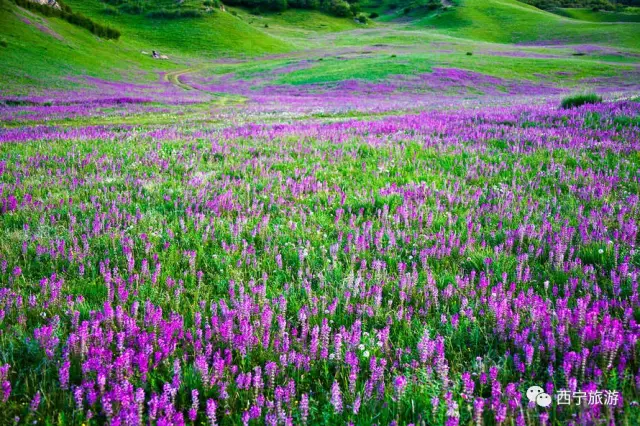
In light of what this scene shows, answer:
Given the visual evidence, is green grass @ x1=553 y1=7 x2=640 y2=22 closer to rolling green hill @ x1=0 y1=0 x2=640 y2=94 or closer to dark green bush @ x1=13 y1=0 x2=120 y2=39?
rolling green hill @ x1=0 y1=0 x2=640 y2=94

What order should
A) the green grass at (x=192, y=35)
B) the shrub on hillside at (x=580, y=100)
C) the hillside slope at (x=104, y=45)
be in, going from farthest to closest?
the green grass at (x=192, y=35) < the hillside slope at (x=104, y=45) < the shrub on hillside at (x=580, y=100)

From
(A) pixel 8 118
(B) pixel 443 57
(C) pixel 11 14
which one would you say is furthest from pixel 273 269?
(C) pixel 11 14

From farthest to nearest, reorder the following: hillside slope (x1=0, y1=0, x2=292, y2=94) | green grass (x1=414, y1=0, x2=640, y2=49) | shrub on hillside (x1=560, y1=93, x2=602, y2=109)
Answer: green grass (x1=414, y1=0, x2=640, y2=49) < hillside slope (x1=0, y1=0, x2=292, y2=94) < shrub on hillside (x1=560, y1=93, x2=602, y2=109)

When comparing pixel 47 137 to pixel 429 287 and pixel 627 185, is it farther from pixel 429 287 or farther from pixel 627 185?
pixel 627 185

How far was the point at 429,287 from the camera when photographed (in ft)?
12.5

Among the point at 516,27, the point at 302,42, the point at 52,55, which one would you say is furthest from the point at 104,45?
the point at 516,27

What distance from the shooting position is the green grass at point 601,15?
445ft

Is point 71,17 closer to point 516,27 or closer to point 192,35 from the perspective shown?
point 192,35

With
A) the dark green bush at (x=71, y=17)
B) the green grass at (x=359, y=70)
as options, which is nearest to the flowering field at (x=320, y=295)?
the green grass at (x=359, y=70)

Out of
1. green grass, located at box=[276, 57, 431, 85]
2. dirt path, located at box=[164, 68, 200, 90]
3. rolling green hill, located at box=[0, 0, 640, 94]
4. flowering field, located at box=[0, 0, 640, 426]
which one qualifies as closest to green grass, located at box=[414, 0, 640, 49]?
rolling green hill, located at box=[0, 0, 640, 94]

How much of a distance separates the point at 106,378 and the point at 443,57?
249ft

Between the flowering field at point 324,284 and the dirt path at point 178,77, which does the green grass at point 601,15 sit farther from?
the flowering field at point 324,284

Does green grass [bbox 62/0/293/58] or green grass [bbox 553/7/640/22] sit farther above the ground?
green grass [bbox 553/7/640/22]

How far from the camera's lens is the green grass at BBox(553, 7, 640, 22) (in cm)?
13575
